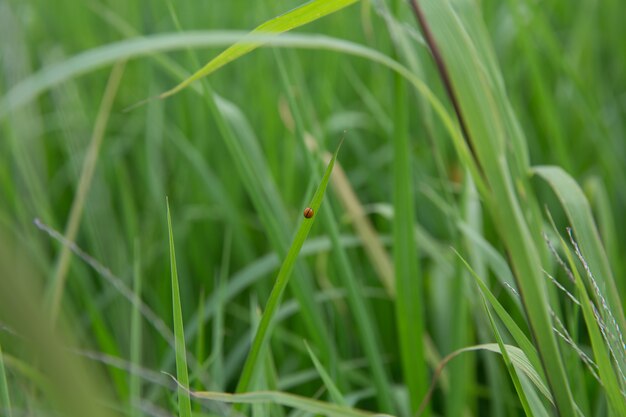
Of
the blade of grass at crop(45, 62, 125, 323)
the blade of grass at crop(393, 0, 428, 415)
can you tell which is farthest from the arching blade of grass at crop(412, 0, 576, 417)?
the blade of grass at crop(45, 62, 125, 323)

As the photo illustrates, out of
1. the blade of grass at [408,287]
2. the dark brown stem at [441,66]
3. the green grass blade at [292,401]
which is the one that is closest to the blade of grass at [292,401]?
the green grass blade at [292,401]

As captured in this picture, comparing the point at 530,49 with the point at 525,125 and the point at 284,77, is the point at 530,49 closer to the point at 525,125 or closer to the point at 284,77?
the point at 525,125

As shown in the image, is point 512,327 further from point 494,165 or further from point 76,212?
point 76,212

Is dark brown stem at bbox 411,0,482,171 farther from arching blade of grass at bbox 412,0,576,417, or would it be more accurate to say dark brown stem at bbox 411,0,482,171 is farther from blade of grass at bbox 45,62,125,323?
blade of grass at bbox 45,62,125,323

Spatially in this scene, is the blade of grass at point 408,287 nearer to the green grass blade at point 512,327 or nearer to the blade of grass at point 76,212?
the green grass blade at point 512,327

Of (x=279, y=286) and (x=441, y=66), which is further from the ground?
(x=441, y=66)

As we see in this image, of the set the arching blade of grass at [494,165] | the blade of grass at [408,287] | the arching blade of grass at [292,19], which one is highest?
the arching blade of grass at [292,19]

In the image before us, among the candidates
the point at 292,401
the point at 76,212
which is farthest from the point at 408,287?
the point at 76,212
